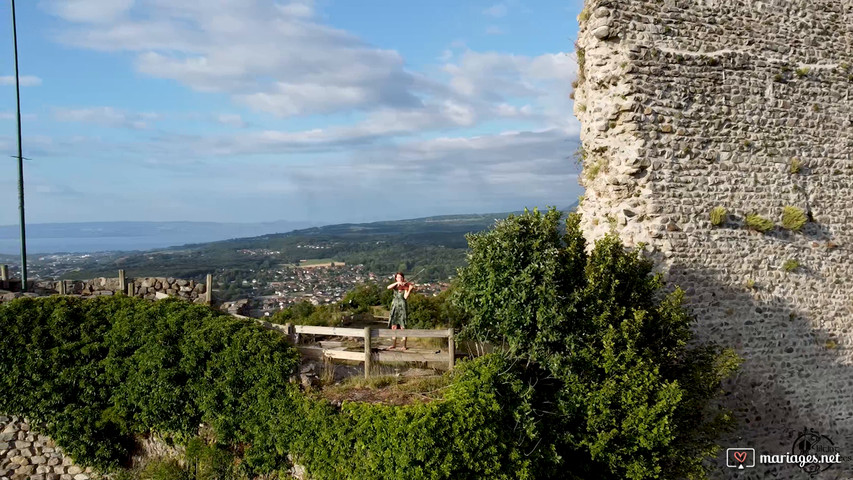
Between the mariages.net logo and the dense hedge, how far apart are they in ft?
13.3

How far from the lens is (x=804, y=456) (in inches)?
398

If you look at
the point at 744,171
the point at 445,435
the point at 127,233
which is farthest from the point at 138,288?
the point at 127,233

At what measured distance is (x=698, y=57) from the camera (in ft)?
31.4

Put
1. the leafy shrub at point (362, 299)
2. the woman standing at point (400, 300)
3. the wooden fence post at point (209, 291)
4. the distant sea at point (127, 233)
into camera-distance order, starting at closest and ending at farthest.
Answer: the woman standing at point (400, 300), the wooden fence post at point (209, 291), the leafy shrub at point (362, 299), the distant sea at point (127, 233)

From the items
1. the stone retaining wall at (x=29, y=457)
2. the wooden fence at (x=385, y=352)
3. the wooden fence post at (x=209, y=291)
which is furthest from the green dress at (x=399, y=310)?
the stone retaining wall at (x=29, y=457)

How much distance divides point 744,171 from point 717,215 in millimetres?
1078

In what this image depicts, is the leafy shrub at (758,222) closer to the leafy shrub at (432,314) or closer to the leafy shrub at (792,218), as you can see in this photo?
the leafy shrub at (792,218)

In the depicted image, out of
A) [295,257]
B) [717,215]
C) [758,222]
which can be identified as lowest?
[295,257]

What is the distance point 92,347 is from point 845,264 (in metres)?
13.8

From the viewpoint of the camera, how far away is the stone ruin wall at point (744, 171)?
936 centimetres

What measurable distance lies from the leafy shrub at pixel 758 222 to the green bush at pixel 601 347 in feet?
8.01

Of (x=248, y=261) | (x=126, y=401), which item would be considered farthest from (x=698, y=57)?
(x=248, y=261)

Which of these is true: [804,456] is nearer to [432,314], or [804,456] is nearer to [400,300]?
[400,300]

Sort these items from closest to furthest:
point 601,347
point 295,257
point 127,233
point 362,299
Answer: point 601,347 → point 362,299 → point 295,257 → point 127,233
